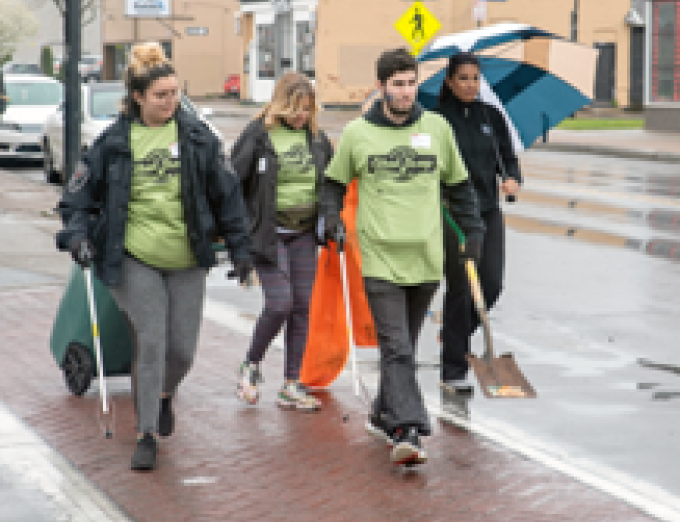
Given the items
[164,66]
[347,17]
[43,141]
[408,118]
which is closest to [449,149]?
[408,118]

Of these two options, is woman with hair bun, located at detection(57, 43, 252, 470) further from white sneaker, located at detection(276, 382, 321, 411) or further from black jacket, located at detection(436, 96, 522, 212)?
black jacket, located at detection(436, 96, 522, 212)

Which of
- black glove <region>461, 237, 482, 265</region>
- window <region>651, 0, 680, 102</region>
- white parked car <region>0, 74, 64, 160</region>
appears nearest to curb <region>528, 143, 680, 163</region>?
window <region>651, 0, 680, 102</region>

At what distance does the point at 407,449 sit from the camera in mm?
5648

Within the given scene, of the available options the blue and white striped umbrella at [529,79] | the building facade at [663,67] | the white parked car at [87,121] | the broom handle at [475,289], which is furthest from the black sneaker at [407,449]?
the building facade at [663,67]

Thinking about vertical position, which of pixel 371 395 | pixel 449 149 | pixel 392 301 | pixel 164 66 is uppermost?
pixel 164 66

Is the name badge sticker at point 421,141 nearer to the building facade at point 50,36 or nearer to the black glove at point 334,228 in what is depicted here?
the black glove at point 334,228

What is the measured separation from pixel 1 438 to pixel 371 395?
2130 mm

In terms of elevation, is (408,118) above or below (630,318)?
above

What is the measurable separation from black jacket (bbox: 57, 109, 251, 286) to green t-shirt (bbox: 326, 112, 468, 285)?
59cm

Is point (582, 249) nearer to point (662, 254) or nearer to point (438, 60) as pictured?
point (662, 254)

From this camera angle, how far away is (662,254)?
1277 centimetres

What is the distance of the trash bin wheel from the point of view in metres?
6.94

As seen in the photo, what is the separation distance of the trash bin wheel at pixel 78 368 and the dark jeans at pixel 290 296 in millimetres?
881

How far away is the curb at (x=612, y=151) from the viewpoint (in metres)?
26.0
